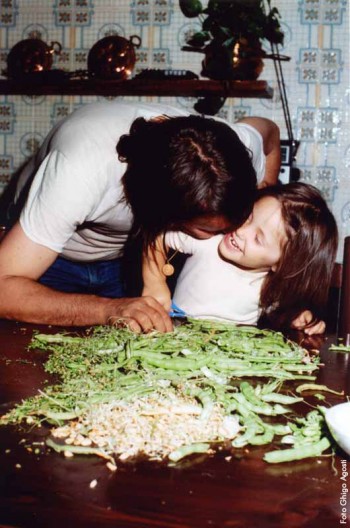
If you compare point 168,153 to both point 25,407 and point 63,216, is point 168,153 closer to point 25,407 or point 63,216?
point 63,216

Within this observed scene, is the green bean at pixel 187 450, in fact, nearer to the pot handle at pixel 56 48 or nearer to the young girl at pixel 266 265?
the young girl at pixel 266 265

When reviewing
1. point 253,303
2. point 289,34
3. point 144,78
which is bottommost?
point 253,303

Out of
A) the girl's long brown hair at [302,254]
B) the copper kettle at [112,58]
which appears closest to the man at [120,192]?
the girl's long brown hair at [302,254]

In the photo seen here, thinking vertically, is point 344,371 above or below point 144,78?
below

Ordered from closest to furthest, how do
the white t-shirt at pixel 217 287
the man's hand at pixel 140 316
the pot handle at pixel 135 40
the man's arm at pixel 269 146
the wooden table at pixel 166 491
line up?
1. the wooden table at pixel 166 491
2. the man's hand at pixel 140 316
3. the white t-shirt at pixel 217 287
4. the man's arm at pixel 269 146
5. the pot handle at pixel 135 40

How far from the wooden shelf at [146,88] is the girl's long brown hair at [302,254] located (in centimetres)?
182

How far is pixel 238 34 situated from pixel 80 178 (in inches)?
95.1

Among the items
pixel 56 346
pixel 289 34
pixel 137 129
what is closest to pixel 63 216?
pixel 137 129

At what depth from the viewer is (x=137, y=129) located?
176 cm

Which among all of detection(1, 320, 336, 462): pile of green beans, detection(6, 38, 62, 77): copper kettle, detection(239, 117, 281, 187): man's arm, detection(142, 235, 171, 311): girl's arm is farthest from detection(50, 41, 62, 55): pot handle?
detection(1, 320, 336, 462): pile of green beans

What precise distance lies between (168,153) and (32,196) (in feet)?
1.49

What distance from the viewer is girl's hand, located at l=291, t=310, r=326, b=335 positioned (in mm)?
1812

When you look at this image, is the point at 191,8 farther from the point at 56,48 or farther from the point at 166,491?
the point at 166,491

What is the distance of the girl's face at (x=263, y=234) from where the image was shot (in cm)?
195
